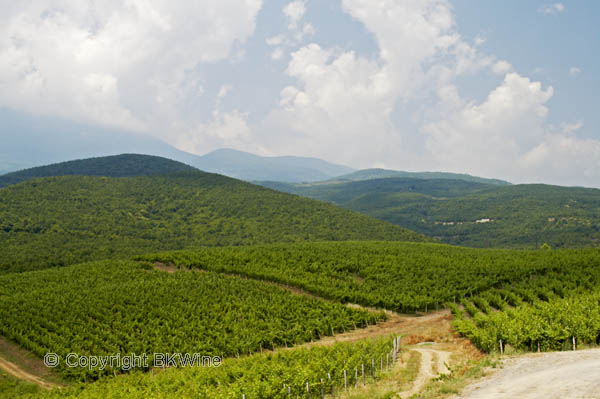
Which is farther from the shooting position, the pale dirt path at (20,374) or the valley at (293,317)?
the pale dirt path at (20,374)

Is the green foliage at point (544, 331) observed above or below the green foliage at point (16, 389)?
above

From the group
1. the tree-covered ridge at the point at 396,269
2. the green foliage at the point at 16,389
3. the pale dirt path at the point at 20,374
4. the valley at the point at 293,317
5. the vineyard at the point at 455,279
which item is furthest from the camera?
the tree-covered ridge at the point at 396,269

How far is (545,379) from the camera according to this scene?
17656 millimetres

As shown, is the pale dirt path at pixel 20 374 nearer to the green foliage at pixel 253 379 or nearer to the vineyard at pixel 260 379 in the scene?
the vineyard at pixel 260 379

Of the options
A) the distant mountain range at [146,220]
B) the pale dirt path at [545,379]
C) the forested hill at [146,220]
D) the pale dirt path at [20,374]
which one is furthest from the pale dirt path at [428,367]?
the distant mountain range at [146,220]

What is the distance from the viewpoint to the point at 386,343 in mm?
30922

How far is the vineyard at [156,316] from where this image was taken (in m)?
33.3

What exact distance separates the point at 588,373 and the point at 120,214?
153 m

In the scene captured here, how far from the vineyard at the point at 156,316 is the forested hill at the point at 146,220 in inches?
1896

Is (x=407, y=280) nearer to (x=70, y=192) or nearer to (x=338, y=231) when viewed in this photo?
(x=338, y=231)

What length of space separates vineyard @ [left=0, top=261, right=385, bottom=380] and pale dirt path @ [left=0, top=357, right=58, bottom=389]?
145cm

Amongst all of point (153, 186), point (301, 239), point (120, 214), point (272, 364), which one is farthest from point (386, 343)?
point (153, 186)

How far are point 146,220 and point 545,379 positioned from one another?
487 ft

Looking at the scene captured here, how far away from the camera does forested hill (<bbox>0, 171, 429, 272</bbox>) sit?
103 meters
